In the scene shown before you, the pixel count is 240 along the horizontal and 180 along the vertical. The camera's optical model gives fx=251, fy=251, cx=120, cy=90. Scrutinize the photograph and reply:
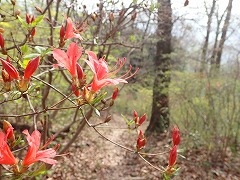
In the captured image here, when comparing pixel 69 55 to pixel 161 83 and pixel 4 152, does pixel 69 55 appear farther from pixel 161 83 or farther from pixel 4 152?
pixel 161 83

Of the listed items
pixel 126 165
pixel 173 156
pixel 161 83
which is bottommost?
pixel 126 165

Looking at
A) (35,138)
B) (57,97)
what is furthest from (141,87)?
(35,138)

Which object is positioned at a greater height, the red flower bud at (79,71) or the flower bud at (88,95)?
the red flower bud at (79,71)

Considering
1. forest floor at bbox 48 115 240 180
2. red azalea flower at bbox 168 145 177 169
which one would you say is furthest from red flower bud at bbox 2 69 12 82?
forest floor at bbox 48 115 240 180

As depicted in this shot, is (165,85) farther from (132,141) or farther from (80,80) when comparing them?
(80,80)

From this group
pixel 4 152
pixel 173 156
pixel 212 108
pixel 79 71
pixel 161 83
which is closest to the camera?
pixel 4 152

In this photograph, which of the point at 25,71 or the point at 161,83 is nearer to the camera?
the point at 25,71

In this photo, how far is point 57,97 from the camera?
4.54 m

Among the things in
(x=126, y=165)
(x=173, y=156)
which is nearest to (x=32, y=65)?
(x=173, y=156)

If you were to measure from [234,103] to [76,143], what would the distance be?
3191mm

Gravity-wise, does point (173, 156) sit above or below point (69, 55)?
below

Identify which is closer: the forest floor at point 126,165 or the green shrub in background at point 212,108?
the forest floor at point 126,165

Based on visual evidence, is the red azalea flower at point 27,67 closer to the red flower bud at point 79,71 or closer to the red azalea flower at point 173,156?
the red flower bud at point 79,71

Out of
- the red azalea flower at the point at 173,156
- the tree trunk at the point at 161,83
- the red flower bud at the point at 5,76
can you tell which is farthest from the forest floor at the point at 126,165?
the red flower bud at the point at 5,76
